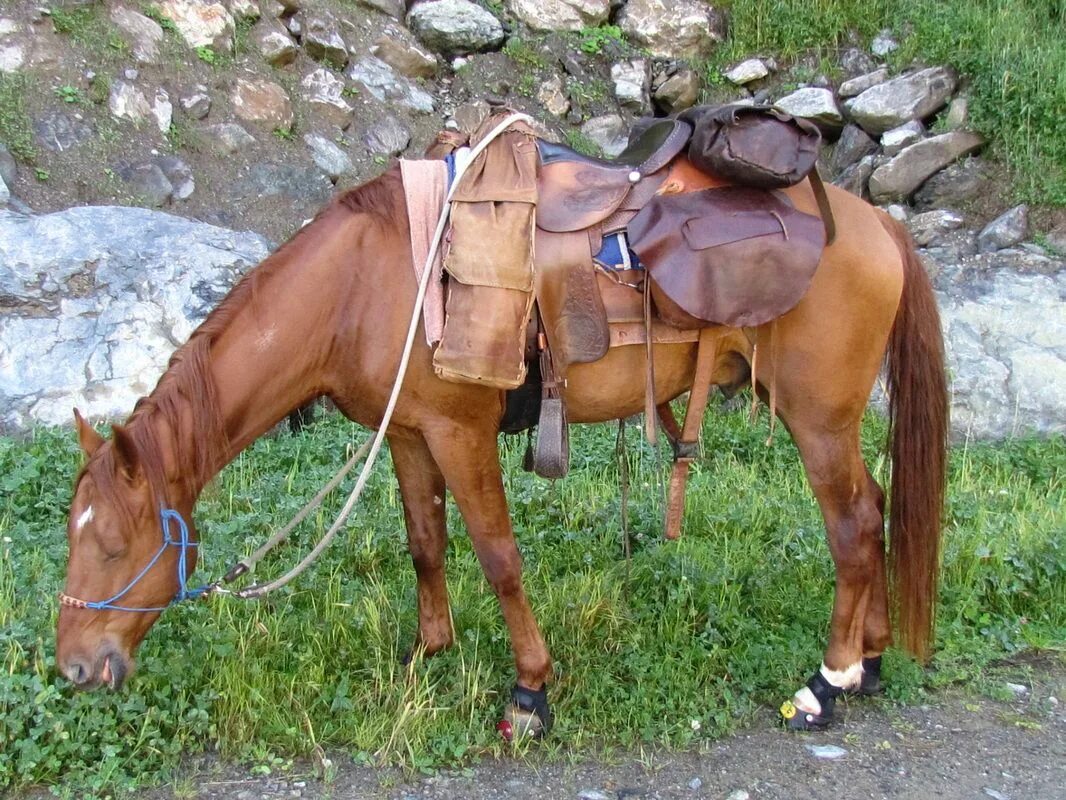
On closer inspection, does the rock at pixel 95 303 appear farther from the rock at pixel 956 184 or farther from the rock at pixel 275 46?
the rock at pixel 956 184

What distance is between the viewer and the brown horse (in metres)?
2.53

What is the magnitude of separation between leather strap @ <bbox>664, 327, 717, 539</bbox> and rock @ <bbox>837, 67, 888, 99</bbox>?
18.7 feet

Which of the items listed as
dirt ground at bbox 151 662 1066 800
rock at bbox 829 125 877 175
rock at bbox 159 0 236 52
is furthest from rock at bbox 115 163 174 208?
rock at bbox 829 125 877 175

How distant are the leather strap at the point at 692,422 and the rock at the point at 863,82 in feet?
18.7

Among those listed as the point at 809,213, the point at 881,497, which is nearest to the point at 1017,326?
the point at 881,497

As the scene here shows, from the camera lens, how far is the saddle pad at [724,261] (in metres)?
2.76

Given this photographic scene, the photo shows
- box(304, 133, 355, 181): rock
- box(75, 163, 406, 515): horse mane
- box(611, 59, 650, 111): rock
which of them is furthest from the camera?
box(611, 59, 650, 111): rock

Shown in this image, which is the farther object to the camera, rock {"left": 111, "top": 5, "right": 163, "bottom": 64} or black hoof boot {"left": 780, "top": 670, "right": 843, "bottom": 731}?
rock {"left": 111, "top": 5, "right": 163, "bottom": 64}

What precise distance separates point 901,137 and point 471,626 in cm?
576

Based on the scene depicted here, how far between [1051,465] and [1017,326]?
130 cm

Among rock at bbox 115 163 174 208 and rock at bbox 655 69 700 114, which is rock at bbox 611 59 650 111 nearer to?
rock at bbox 655 69 700 114

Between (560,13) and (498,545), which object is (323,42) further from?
(498,545)

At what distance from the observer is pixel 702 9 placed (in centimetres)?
833

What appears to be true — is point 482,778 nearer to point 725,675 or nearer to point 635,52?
point 725,675
